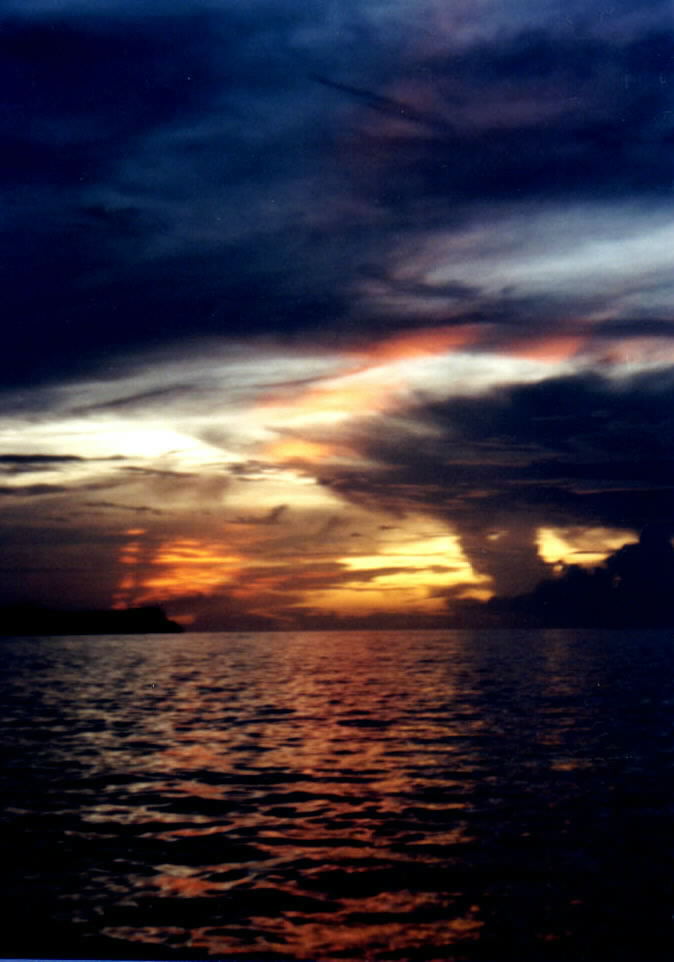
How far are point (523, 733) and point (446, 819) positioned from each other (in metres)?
10.5

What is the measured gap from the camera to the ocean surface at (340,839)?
30.3 ft

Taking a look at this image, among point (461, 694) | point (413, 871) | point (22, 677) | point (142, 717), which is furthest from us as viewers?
point (22, 677)

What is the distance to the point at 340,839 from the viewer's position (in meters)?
12.7

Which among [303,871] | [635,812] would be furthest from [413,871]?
[635,812]

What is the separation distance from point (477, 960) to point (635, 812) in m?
6.52

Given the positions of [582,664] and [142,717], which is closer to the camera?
[142,717]

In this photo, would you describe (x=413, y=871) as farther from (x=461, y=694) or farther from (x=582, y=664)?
(x=582, y=664)

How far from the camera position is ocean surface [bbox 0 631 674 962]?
9.23 metres

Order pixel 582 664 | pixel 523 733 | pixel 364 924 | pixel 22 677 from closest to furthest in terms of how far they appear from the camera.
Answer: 1. pixel 364 924
2. pixel 523 733
3. pixel 22 677
4. pixel 582 664

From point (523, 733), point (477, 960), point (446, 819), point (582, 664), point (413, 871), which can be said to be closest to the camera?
point (477, 960)

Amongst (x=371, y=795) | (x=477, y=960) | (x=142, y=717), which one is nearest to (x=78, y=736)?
(x=142, y=717)

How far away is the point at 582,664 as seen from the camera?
66.2 meters

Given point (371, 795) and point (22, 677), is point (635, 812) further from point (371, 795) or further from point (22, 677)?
point (22, 677)

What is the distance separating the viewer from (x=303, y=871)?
11.2m
